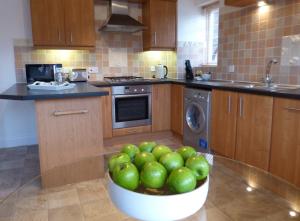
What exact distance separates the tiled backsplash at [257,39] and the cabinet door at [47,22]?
2.29 meters

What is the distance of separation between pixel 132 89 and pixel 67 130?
5.09 ft

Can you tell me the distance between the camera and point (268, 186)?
4.42ft

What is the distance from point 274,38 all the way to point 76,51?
8.87 ft

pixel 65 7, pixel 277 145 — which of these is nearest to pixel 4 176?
pixel 65 7

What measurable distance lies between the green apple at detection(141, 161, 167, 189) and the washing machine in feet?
7.80

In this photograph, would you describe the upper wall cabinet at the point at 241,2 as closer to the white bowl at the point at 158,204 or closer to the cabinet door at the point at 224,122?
the cabinet door at the point at 224,122

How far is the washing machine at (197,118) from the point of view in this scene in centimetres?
308

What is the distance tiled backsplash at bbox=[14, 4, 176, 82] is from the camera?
3.53 meters

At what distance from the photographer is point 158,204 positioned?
715mm

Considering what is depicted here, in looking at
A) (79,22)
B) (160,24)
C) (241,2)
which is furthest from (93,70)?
(241,2)

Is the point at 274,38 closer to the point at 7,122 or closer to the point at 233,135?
the point at 233,135

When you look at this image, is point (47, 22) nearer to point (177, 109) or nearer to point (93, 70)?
point (93, 70)

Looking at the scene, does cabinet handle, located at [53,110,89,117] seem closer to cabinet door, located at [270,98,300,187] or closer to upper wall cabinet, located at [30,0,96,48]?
upper wall cabinet, located at [30,0,96,48]

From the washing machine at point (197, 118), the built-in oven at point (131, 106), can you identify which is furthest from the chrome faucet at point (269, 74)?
the built-in oven at point (131, 106)
